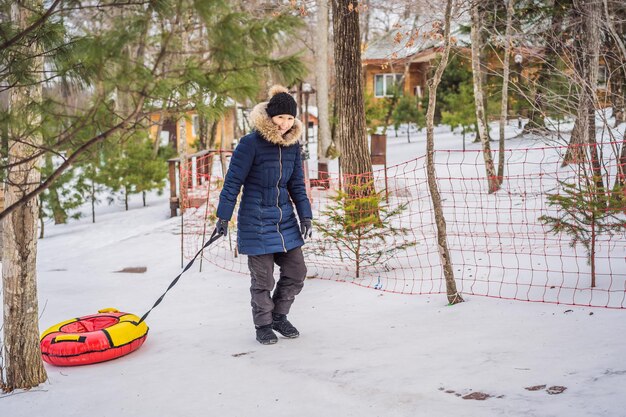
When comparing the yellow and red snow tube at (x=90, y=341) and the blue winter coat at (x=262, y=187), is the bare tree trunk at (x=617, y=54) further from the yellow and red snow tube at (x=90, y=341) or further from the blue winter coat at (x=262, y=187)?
the yellow and red snow tube at (x=90, y=341)

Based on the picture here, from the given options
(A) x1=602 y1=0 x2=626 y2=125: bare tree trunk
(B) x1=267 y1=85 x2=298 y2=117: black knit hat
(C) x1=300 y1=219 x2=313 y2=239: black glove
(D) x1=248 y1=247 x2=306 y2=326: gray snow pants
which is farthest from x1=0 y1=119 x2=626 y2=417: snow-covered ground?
(A) x1=602 y1=0 x2=626 y2=125: bare tree trunk

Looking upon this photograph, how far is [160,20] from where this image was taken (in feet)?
8.84

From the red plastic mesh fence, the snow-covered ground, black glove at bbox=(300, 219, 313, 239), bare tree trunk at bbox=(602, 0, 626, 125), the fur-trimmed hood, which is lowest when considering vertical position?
the snow-covered ground

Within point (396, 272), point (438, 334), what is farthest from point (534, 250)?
point (438, 334)

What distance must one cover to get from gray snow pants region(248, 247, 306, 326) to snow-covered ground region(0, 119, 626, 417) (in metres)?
0.25

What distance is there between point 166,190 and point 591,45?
45.8ft

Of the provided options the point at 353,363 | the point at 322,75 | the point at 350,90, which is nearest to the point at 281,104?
the point at 353,363

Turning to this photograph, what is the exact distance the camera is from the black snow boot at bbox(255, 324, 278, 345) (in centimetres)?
461

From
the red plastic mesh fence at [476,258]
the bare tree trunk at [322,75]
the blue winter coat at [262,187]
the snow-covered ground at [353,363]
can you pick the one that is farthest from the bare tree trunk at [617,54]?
the bare tree trunk at [322,75]

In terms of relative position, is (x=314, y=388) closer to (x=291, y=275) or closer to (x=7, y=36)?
(x=291, y=275)

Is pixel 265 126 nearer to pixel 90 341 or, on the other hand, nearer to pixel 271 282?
pixel 271 282

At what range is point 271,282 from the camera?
15.1 feet

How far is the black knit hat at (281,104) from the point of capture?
4.40 metres

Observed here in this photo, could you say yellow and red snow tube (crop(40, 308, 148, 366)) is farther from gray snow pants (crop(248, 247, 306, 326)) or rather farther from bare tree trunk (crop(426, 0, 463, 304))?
bare tree trunk (crop(426, 0, 463, 304))
